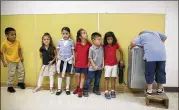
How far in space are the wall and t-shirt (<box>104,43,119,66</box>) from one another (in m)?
0.70

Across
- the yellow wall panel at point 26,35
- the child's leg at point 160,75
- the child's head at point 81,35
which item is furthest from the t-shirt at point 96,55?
the yellow wall panel at point 26,35

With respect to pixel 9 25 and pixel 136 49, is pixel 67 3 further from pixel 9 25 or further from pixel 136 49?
pixel 136 49

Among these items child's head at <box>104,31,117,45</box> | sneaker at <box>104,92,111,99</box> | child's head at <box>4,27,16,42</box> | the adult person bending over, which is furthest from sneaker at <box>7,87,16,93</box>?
the adult person bending over

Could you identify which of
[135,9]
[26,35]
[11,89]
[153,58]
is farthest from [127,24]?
[11,89]

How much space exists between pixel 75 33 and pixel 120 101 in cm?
151

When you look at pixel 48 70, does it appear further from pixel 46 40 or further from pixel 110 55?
pixel 110 55

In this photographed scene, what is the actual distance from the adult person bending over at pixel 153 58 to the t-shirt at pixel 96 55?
0.74 metres

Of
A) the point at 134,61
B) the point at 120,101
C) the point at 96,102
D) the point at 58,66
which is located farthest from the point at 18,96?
the point at 134,61

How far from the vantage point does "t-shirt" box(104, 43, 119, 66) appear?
12.8 ft

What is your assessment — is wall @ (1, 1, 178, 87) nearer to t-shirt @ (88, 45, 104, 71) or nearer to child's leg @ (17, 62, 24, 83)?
t-shirt @ (88, 45, 104, 71)

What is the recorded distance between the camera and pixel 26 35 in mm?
4344

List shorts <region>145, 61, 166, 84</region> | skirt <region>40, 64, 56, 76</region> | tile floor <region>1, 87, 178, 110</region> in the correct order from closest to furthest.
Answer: tile floor <region>1, 87, 178, 110</region> → shorts <region>145, 61, 166, 84</region> → skirt <region>40, 64, 56, 76</region>

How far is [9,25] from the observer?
4383 millimetres

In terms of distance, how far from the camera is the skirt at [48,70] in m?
4.14
